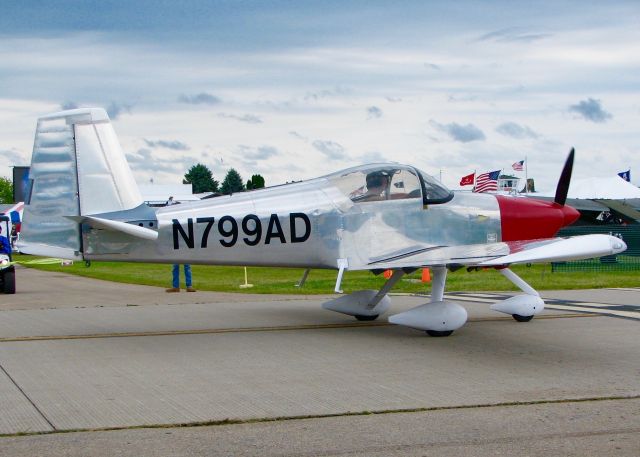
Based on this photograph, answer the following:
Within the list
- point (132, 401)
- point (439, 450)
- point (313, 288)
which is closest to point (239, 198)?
point (132, 401)

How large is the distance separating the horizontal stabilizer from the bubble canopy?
9.25 feet

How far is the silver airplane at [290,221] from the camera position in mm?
11430

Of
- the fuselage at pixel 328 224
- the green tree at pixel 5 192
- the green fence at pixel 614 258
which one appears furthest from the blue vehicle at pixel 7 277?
the green tree at pixel 5 192

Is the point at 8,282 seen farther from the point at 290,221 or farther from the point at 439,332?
the point at 439,332

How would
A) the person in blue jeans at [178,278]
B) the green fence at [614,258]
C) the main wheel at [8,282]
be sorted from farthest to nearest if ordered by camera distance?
the green fence at [614,258] < the main wheel at [8,282] < the person in blue jeans at [178,278]

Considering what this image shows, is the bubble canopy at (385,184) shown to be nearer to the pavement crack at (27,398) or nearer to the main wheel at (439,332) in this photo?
the main wheel at (439,332)

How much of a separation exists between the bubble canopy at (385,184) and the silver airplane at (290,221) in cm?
1

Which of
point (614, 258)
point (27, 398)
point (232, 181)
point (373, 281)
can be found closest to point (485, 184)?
point (614, 258)

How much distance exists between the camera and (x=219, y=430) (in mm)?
6703

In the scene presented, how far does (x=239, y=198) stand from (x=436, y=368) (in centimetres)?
→ 412

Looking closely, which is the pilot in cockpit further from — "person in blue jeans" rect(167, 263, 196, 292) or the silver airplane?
"person in blue jeans" rect(167, 263, 196, 292)

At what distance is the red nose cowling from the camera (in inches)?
502

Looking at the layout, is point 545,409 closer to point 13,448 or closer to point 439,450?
point 439,450

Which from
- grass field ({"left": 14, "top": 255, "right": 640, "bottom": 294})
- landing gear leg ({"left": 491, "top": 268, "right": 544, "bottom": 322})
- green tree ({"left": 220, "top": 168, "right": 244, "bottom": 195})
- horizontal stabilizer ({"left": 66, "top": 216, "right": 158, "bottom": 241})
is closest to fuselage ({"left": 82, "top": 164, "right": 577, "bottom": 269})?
horizontal stabilizer ({"left": 66, "top": 216, "right": 158, "bottom": 241})
